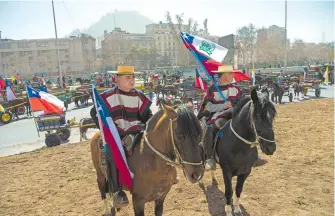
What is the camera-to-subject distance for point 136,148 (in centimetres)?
394

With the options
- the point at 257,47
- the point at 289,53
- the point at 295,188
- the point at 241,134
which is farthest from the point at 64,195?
the point at 289,53

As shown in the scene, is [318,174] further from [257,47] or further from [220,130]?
[257,47]

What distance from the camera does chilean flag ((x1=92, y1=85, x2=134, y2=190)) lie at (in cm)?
379

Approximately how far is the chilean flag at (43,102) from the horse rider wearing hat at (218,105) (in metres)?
8.63

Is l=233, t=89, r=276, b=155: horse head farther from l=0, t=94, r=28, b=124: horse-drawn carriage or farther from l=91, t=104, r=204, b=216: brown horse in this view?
l=0, t=94, r=28, b=124: horse-drawn carriage

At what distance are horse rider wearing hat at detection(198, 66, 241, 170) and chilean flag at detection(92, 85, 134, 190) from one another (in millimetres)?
2345

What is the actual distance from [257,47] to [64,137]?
88.6 metres

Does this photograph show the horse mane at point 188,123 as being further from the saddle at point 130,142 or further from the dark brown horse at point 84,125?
the dark brown horse at point 84,125

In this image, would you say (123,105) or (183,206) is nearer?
(123,105)

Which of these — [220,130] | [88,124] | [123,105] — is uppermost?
[123,105]

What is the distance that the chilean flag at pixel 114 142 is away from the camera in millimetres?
3787

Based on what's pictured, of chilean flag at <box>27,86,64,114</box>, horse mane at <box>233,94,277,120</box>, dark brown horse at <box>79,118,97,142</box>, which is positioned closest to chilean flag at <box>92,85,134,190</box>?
horse mane at <box>233,94,277,120</box>

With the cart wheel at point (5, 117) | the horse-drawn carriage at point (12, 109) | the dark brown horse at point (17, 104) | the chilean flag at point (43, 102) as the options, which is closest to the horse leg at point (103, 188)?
the chilean flag at point (43, 102)

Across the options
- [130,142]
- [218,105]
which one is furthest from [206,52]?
[130,142]
